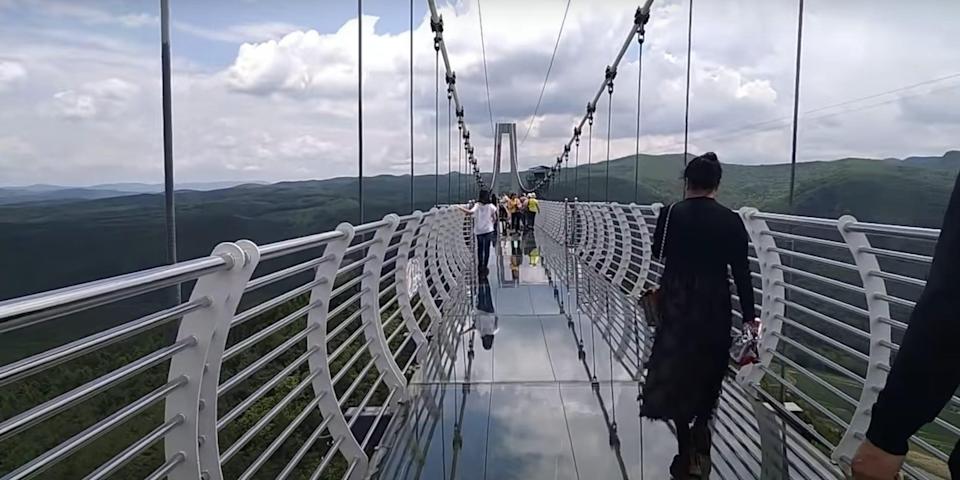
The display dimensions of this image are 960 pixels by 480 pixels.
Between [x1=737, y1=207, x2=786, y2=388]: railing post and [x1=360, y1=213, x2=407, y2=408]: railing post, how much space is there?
58.2 inches

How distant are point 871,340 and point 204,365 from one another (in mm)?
1950

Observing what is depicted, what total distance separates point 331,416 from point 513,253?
10452mm

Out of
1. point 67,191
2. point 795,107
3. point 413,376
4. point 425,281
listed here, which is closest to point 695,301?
point 413,376

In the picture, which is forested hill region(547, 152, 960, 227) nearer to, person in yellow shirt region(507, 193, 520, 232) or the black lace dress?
the black lace dress

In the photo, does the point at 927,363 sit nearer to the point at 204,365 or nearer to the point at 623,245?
the point at 204,365

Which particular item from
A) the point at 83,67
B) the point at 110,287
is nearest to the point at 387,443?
the point at 110,287

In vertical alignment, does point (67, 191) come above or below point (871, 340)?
above

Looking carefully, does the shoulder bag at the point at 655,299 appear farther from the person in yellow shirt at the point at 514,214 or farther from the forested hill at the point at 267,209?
the person in yellow shirt at the point at 514,214

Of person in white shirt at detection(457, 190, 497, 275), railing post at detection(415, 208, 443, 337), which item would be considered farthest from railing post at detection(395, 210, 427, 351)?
person in white shirt at detection(457, 190, 497, 275)

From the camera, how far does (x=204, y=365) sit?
50.0 inches

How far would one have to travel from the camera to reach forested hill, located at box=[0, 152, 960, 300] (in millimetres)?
3785

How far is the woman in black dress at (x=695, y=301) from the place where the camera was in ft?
7.18

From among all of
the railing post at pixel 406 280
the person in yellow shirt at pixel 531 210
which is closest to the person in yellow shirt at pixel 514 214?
the person in yellow shirt at pixel 531 210

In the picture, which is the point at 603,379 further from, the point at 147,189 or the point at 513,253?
the point at 513,253
